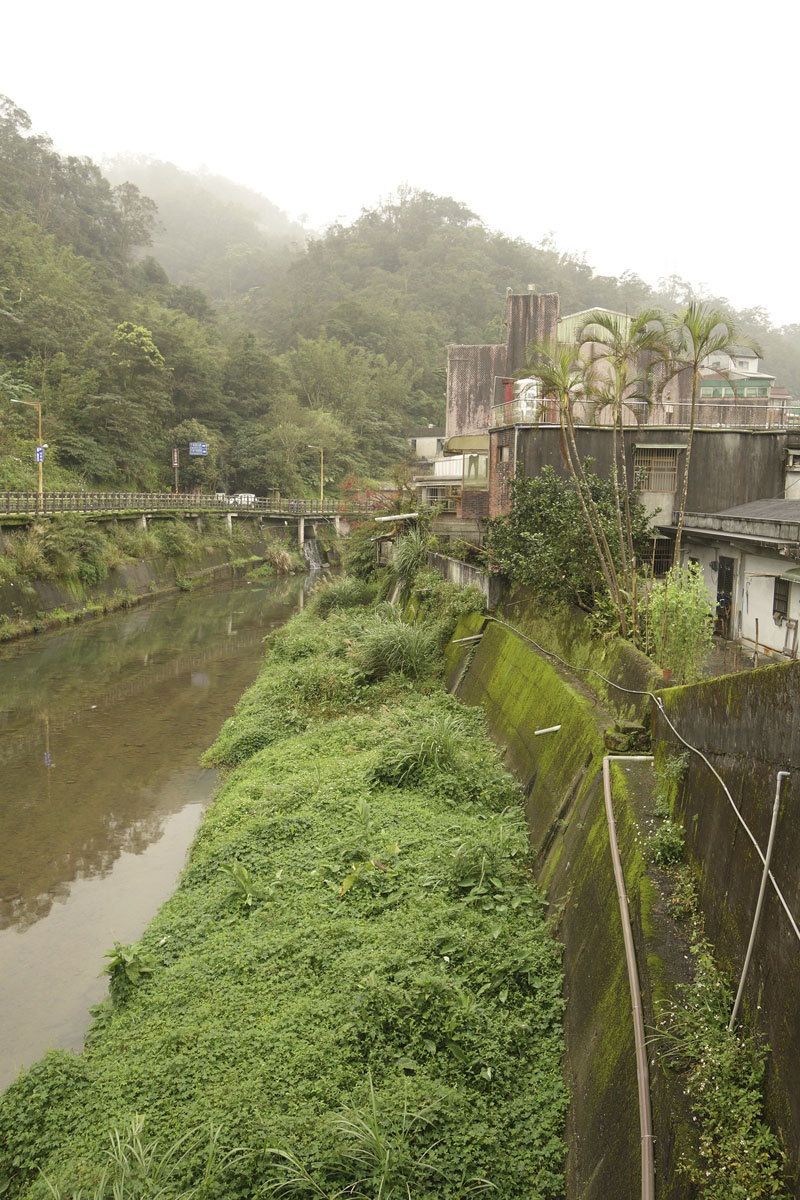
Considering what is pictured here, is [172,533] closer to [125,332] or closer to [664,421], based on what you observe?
[125,332]

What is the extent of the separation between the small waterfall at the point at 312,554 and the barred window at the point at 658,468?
35.6m

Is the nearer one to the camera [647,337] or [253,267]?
[647,337]

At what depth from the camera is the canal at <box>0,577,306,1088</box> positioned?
8484 millimetres

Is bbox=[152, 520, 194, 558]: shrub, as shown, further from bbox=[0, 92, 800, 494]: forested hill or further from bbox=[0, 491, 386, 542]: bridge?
bbox=[0, 92, 800, 494]: forested hill

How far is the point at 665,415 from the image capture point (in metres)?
19.4

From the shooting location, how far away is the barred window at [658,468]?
1738 centimetres

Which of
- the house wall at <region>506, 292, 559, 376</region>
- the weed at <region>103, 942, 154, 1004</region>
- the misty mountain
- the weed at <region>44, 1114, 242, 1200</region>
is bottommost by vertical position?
the weed at <region>103, 942, 154, 1004</region>

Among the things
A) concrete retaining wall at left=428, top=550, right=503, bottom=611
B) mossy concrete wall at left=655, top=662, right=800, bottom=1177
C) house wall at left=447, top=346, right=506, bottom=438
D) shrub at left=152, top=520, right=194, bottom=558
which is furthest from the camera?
shrub at left=152, top=520, right=194, bottom=558

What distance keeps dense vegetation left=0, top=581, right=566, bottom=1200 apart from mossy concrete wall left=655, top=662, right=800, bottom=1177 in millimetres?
1707

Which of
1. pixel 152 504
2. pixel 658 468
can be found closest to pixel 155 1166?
pixel 658 468

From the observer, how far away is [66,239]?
62.3m

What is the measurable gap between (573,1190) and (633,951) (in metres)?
1.33

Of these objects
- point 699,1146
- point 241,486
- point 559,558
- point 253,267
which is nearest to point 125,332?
point 241,486

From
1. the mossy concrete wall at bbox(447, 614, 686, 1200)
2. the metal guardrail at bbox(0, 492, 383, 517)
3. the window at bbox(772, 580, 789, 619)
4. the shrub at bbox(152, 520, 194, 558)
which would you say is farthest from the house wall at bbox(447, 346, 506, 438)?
the mossy concrete wall at bbox(447, 614, 686, 1200)
